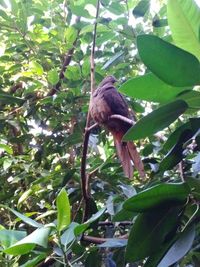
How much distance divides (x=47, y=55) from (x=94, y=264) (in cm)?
104

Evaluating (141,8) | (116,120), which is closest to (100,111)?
(116,120)

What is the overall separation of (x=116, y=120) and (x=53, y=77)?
59 cm

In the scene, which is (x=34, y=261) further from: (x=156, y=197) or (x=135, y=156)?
(x=135, y=156)

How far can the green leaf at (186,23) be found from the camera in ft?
1.96

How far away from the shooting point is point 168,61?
57 centimetres

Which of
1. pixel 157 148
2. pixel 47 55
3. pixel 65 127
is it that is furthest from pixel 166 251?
pixel 47 55

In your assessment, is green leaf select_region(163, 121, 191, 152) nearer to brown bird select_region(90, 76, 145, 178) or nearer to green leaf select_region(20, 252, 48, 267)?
brown bird select_region(90, 76, 145, 178)

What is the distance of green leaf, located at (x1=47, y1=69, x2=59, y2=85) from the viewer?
1.43m

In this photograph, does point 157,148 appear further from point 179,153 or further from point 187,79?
point 187,79

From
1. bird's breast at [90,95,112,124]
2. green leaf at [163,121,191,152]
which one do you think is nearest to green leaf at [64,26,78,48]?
bird's breast at [90,95,112,124]

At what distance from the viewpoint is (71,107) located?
154 cm

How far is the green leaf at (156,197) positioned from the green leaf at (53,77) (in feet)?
3.04

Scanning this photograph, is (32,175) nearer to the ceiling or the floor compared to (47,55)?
nearer to the floor

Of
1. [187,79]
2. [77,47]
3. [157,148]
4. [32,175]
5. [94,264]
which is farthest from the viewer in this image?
[77,47]
